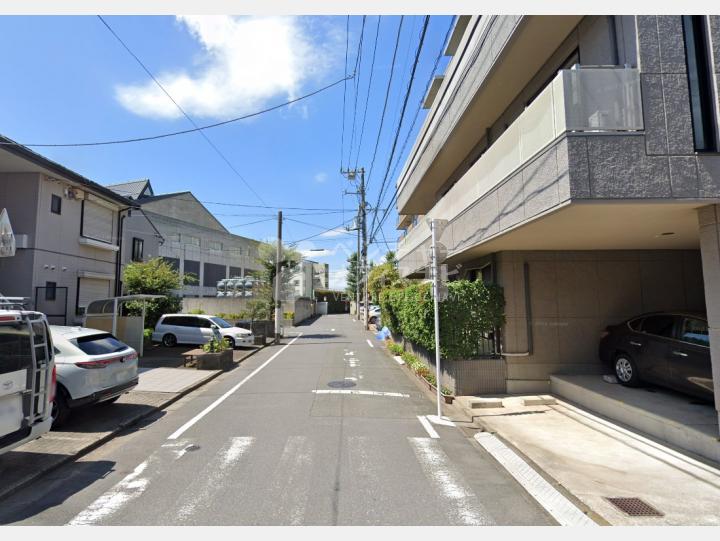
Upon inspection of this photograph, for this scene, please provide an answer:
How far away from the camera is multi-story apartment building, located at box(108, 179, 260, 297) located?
44.0m

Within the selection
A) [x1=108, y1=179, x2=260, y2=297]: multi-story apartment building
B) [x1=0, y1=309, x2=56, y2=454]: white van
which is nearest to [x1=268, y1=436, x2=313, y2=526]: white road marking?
[x1=0, y1=309, x2=56, y2=454]: white van

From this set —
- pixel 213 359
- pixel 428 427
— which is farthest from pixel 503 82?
pixel 213 359

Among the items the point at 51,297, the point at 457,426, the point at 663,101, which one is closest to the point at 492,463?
the point at 457,426

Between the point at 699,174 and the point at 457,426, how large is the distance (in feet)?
16.5

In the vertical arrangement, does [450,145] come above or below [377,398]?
above

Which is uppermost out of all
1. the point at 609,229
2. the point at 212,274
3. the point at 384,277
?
the point at 212,274

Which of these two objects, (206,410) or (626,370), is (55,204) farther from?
(626,370)

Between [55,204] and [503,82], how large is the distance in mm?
15641

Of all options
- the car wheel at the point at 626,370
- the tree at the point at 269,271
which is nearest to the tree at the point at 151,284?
the tree at the point at 269,271

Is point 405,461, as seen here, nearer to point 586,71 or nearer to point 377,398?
point 377,398

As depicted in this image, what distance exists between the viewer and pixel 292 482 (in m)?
4.45

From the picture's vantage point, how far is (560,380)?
8344 mm

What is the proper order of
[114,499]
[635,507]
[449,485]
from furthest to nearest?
1. [449,485]
2. [114,499]
3. [635,507]

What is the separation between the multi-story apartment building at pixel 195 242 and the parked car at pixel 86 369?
31.5 meters
